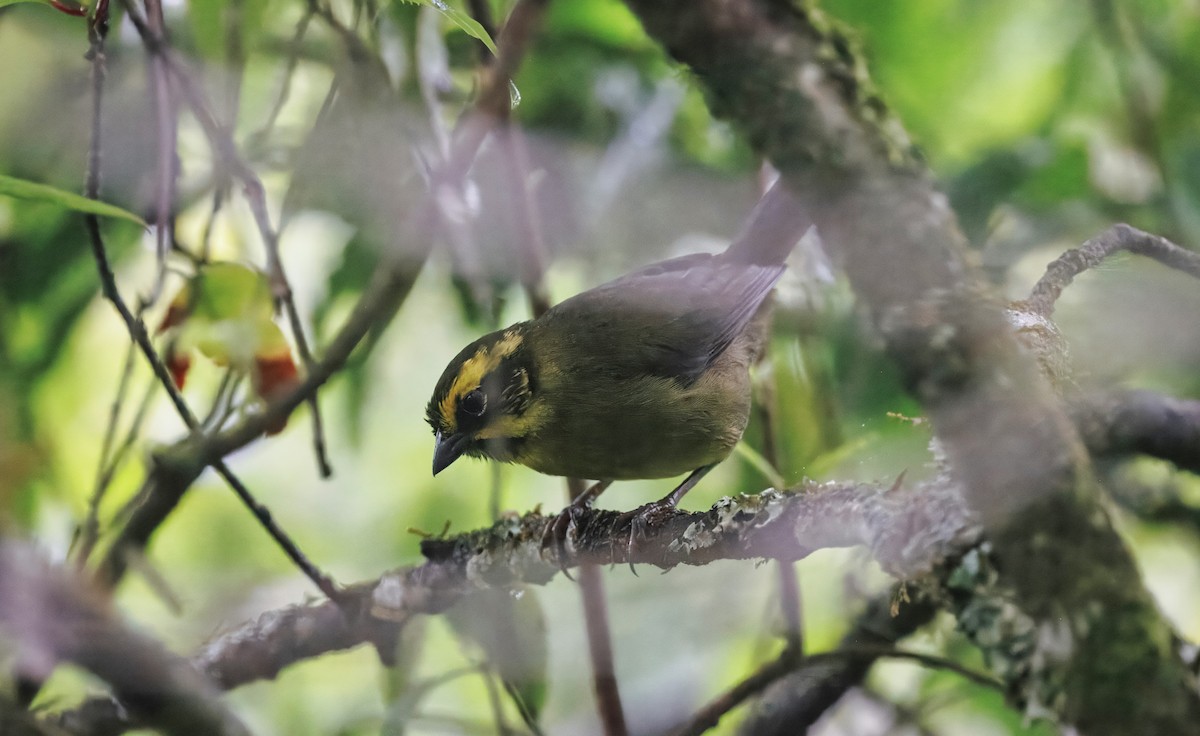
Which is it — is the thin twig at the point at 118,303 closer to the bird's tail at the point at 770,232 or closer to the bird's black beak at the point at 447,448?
the bird's black beak at the point at 447,448

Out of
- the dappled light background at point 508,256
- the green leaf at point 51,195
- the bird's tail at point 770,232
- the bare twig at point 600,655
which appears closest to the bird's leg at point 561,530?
the bare twig at point 600,655

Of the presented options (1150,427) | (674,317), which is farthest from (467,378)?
(1150,427)

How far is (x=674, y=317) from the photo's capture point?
3.23 metres

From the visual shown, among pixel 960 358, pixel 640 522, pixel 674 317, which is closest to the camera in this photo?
pixel 960 358

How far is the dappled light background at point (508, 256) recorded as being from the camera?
2928 millimetres

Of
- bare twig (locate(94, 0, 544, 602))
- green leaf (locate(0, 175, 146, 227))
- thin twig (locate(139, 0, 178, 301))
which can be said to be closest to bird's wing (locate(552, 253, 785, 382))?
bare twig (locate(94, 0, 544, 602))

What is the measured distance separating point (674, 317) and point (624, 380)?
0.28 m

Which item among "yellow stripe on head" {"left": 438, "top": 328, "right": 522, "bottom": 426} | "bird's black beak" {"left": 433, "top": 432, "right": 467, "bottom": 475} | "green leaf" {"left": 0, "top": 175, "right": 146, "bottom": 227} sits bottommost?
"green leaf" {"left": 0, "top": 175, "right": 146, "bottom": 227}

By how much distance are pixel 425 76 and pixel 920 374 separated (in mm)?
2064

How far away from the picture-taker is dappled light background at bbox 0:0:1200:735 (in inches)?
115

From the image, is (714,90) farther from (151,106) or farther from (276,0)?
(151,106)

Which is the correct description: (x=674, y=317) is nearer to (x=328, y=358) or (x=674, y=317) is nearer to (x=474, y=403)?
(x=474, y=403)

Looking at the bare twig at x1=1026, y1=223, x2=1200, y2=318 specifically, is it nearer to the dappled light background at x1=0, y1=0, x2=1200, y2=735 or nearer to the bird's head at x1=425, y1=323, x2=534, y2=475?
the dappled light background at x1=0, y1=0, x2=1200, y2=735

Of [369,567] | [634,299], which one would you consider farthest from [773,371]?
[369,567]
